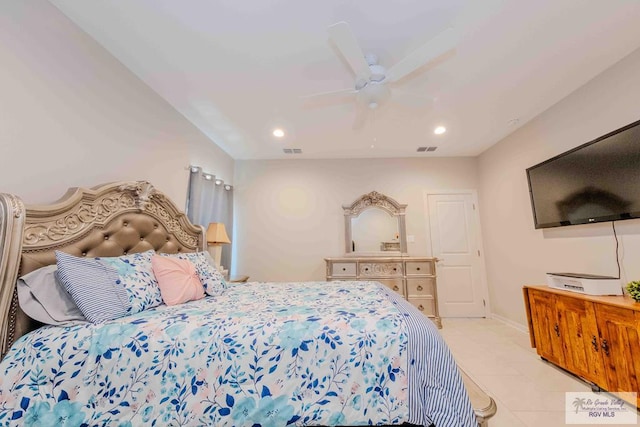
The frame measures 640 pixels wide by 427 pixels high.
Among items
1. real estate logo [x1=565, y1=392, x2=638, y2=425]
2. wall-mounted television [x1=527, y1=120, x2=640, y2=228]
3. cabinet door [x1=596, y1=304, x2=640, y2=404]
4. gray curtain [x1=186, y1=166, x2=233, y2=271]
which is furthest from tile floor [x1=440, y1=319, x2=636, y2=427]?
gray curtain [x1=186, y1=166, x2=233, y2=271]

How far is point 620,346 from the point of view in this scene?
1.78 meters

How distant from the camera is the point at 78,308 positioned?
1.29 meters

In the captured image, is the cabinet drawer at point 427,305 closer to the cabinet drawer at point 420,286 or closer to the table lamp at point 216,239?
the cabinet drawer at point 420,286

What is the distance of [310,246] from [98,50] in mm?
3251

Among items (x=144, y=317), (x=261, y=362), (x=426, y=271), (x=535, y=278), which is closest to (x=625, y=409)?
(x=535, y=278)

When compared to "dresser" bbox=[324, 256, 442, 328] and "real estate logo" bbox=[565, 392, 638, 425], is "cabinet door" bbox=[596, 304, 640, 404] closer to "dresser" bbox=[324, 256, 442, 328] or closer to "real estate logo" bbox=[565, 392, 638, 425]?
"real estate logo" bbox=[565, 392, 638, 425]

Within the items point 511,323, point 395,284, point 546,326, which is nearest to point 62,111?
point 395,284

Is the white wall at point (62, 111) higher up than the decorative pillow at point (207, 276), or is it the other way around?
the white wall at point (62, 111)

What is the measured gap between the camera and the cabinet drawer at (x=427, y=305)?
355 centimetres

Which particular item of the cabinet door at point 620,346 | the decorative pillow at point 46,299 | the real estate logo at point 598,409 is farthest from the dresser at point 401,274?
the decorative pillow at point 46,299

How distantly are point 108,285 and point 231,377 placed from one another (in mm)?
919

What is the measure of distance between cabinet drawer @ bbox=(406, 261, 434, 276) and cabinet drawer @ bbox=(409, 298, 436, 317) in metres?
0.38

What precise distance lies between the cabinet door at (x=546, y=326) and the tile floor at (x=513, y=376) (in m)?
0.13

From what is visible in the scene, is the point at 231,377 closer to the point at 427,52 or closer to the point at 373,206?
the point at 427,52
